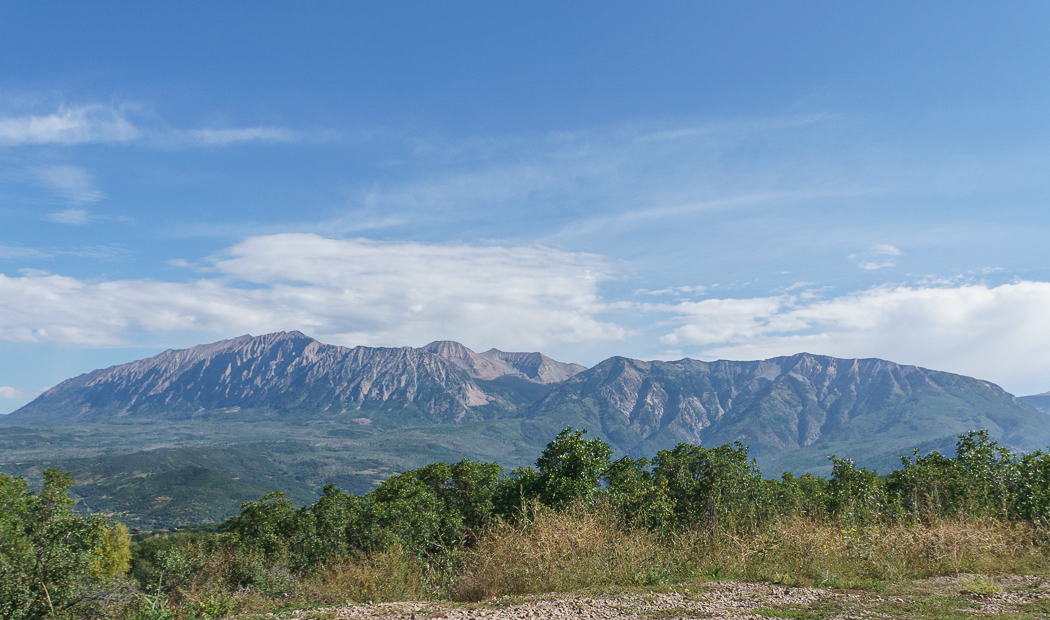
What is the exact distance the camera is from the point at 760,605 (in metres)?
9.05

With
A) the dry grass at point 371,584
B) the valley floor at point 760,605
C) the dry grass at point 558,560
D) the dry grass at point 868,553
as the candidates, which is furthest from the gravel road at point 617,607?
the dry grass at point 371,584

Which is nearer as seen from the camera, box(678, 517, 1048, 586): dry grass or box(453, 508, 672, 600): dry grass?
box(453, 508, 672, 600): dry grass

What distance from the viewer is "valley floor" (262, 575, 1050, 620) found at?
27.5 feet

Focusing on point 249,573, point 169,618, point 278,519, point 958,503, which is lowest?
point 278,519

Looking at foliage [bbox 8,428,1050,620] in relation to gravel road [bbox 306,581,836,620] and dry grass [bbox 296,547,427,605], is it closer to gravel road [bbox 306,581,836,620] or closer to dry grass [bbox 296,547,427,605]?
dry grass [bbox 296,547,427,605]

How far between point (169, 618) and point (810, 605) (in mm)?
10483

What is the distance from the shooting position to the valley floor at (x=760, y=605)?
330 inches

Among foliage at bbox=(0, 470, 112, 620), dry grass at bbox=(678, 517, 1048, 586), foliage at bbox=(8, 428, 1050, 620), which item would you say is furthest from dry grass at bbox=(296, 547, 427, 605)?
dry grass at bbox=(678, 517, 1048, 586)

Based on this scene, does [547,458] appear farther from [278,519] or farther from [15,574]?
[278,519]

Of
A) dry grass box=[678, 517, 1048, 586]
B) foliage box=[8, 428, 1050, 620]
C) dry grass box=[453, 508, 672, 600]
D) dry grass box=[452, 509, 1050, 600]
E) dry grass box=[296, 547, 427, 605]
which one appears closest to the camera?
foliage box=[8, 428, 1050, 620]

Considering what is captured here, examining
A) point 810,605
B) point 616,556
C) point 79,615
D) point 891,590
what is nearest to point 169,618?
point 79,615

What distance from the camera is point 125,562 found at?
7275 centimetres

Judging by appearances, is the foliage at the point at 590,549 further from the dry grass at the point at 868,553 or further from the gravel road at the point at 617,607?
the gravel road at the point at 617,607

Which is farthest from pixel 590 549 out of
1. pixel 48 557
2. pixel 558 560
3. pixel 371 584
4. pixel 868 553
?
pixel 48 557
